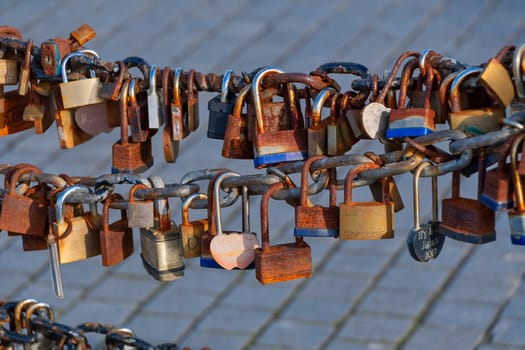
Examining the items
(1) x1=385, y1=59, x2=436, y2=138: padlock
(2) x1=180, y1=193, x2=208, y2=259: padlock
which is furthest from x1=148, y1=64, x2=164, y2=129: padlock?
(1) x1=385, y1=59, x2=436, y2=138: padlock

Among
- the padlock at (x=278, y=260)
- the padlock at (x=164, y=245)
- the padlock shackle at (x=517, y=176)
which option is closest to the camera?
the padlock shackle at (x=517, y=176)

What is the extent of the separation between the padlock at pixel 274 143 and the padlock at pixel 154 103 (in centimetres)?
16

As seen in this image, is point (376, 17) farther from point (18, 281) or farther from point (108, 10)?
point (18, 281)

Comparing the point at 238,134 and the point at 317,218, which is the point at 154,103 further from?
the point at 317,218

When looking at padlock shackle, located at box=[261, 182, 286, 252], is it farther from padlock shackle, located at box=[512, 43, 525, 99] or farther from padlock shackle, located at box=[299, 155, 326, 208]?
padlock shackle, located at box=[512, 43, 525, 99]

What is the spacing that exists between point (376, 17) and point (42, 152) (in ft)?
5.77

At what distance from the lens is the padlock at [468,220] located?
1.16 metres

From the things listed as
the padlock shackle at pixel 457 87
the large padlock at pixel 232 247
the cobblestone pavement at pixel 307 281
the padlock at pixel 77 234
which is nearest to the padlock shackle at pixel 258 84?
the large padlock at pixel 232 247

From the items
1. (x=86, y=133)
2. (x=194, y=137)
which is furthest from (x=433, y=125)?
(x=194, y=137)

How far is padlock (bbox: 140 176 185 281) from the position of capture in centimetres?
137

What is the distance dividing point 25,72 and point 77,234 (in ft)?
0.75

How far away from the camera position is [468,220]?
3.83ft

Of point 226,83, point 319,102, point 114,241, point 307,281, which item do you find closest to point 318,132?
point 319,102

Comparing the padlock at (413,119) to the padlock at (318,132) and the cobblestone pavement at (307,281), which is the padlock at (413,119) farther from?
the cobblestone pavement at (307,281)
